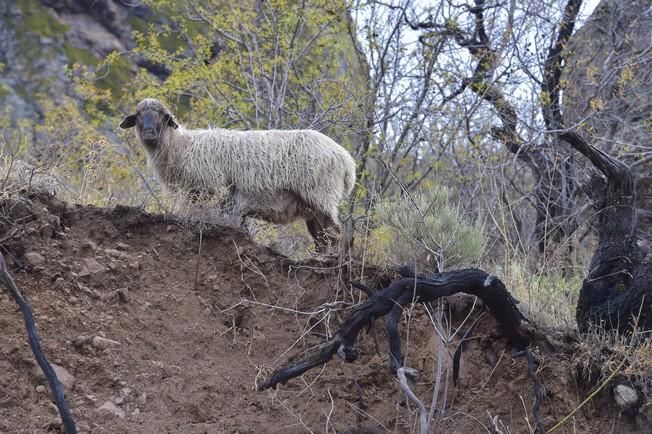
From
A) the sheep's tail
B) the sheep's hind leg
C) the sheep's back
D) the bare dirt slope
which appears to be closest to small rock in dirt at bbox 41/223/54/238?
the bare dirt slope

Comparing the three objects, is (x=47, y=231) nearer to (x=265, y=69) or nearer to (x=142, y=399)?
(x=142, y=399)

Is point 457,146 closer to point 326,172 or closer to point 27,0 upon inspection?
point 326,172

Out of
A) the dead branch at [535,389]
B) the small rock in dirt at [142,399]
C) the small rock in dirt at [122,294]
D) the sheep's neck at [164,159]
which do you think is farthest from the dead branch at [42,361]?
the sheep's neck at [164,159]

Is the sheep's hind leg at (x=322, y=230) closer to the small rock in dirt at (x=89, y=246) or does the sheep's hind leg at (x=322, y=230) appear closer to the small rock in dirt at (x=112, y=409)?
the small rock in dirt at (x=89, y=246)

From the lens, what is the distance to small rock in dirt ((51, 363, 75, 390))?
518 cm

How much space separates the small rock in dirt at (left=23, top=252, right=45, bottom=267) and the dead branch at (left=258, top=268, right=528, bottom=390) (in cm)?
197

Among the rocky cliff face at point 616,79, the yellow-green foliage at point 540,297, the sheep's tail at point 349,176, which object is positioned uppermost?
the rocky cliff face at point 616,79

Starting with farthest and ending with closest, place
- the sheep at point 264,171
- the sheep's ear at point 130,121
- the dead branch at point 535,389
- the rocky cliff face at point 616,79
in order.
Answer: the rocky cliff face at point 616,79
the sheep's ear at point 130,121
the sheep at point 264,171
the dead branch at point 535,389

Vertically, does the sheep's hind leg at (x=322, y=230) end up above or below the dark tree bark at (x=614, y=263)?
below

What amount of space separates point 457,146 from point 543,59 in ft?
5.96

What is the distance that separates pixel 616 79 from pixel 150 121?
6.90 metres

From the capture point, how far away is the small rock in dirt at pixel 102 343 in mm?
5516

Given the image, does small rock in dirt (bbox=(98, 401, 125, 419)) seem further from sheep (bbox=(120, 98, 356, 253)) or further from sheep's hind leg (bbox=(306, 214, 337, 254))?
sheep (bbox=(120, 98, 356, 253))

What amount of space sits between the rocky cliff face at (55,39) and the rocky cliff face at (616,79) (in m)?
17.6
